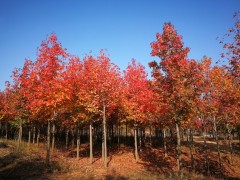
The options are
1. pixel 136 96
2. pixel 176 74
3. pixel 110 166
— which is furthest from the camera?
pixel 136 96

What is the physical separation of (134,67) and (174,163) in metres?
14.2

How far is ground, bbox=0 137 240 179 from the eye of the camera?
49.3 feet

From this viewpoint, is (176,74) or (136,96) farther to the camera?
(136,96)

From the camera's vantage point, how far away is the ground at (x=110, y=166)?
15023 millimetres

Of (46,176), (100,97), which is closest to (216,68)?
(100,97)

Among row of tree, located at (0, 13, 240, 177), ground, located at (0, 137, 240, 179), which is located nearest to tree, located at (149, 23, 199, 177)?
row of tree, located at (0, 13, 240, 177)

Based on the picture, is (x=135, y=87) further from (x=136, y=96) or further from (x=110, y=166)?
(x=110, y=166)

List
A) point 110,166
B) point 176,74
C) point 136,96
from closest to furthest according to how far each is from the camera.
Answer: point 176,74 < point 110,166 < point 136,96

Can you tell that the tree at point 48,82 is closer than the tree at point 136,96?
Yes

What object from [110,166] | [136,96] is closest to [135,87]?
[136,96]

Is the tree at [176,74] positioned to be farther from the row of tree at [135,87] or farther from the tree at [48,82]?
the tree at [48,82]

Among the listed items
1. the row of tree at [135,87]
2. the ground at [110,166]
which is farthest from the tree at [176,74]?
the ground at [110,166]

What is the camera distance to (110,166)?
20984mm

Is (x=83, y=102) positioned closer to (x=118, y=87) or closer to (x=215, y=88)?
(x=118, y=87)
